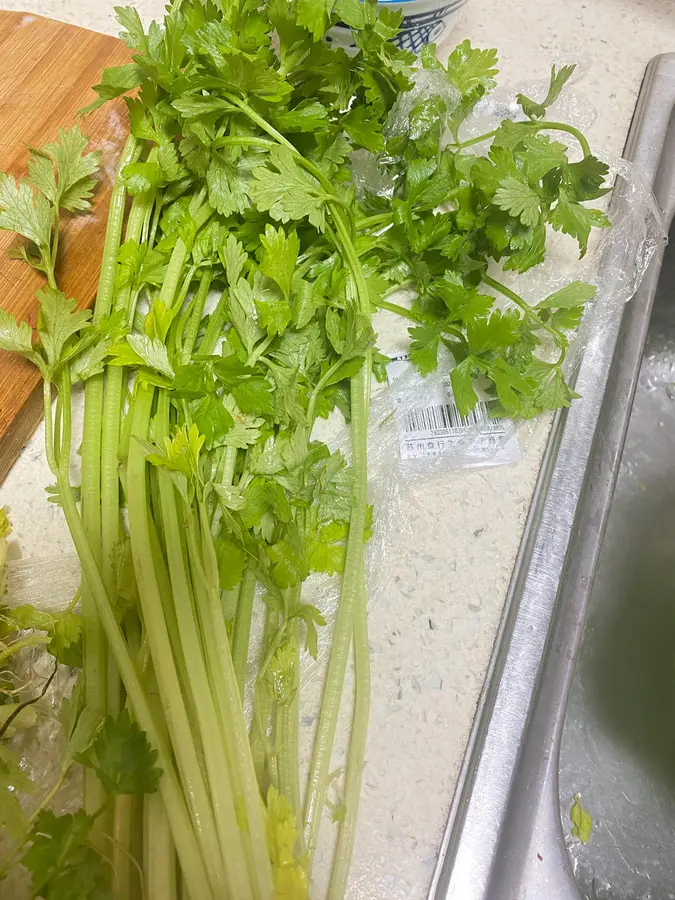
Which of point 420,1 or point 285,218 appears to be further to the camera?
point 420,1

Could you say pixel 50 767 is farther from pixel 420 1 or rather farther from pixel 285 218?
pixel 420 1

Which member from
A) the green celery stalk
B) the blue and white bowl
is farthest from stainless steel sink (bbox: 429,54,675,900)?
the blue and white bowl

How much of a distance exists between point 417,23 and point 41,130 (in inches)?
22.2

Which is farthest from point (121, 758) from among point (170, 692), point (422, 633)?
point (422, 633)

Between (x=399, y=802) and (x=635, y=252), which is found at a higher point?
(x=635, y=252)

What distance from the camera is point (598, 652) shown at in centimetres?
102

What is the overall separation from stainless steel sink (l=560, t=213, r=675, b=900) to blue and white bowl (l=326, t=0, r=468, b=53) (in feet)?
1.75

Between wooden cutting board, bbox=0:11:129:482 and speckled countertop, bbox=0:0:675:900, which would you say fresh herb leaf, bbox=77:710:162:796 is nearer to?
speckled countertop, bbox=0:0:675:900

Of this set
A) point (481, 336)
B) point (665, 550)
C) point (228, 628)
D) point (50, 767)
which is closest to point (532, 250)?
point (481, 336)

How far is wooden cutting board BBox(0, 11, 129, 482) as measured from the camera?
75 centimetres

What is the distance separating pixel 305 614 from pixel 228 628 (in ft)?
0.31

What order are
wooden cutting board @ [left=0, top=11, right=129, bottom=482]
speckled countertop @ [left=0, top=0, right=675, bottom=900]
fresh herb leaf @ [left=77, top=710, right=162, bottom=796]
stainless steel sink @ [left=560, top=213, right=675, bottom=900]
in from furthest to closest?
stainless steel sink @ [left=560, top=213, right=675, bottom=900], wooden cutting board @ [left=0, top=11, right=129, bottom=482], speckled countertop @ [left=0, top=0, right=675, bottom=900], fresh herb leaf @ [left=77, top=710, right=162, bottom=796]

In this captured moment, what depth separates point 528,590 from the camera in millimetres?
744

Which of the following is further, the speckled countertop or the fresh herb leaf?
the speckled countertop
